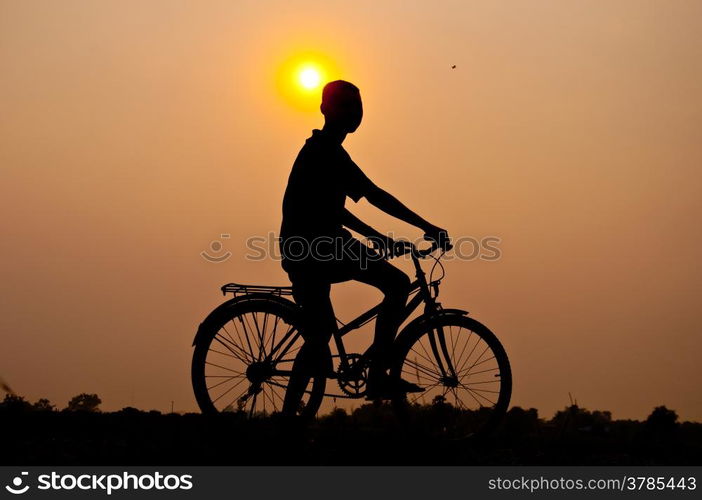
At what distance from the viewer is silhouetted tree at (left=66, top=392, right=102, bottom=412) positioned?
32.2 feet

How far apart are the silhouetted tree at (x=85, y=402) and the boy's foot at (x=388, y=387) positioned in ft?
9.78

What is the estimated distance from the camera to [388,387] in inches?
326

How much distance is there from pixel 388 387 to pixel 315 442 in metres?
0.74

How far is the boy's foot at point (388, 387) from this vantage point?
8250 millimetres

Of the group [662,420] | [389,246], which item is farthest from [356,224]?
[662,420]

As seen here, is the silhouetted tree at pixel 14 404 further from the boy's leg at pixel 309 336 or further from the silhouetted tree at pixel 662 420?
the silhouetted tree at pixel 662 420

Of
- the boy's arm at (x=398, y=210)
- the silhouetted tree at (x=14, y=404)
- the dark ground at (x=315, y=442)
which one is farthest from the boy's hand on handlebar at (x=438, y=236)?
the silhouetted tree at (x=14, y=404)

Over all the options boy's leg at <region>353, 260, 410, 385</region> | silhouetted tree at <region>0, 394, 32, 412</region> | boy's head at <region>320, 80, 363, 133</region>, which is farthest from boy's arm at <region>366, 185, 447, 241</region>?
silhouetted tree at <region>0, 394, 32, 412</region>

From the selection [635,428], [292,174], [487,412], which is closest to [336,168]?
[292,174]

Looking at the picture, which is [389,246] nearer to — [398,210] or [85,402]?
[398,210]

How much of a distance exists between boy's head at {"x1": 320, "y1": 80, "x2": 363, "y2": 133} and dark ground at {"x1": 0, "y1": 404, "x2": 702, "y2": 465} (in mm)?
2372
